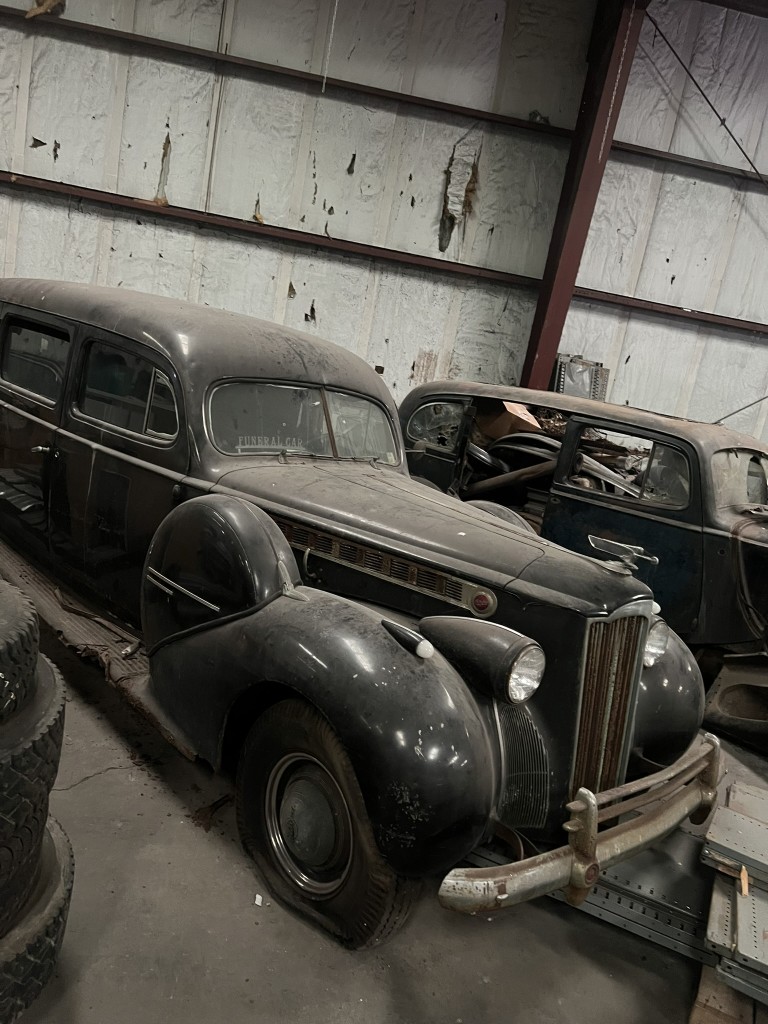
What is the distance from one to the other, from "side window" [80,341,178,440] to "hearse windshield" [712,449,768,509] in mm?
3444

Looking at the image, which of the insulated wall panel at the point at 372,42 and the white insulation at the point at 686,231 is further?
the white insulation at the point at 686,231

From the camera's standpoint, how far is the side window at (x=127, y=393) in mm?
3057

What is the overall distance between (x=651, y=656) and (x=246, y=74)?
6658mm

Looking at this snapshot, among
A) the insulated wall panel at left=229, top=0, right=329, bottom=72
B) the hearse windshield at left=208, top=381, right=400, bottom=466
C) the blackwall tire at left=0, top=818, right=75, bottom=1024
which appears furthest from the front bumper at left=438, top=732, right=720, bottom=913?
the insulated wall panel at left=229, top=0, right=329, bottom=72

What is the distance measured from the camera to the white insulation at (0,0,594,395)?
6.67m

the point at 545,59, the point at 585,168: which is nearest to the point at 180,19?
the point at 545,59

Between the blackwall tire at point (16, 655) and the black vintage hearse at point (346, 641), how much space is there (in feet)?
2.26

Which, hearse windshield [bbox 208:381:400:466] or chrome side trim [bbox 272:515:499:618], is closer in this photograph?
chrome side trim [bbox 272:515:499:618]

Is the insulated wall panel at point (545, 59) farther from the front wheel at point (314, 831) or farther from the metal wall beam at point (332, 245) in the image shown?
the front wheel at point (314, 831)

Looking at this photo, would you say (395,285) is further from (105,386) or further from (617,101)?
(105,386)

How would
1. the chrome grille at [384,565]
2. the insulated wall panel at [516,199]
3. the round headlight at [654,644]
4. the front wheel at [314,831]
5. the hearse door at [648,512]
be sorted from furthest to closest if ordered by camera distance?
the insulated wall panel at [516,199] → the hearse door at [648,512] → the round headlight at [654,644] → the chrome grille at [384,565] → the front wheel at [314,831]

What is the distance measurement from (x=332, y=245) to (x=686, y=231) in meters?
3.70

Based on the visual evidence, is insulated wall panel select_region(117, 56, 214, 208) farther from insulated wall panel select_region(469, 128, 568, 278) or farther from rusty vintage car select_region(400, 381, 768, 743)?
rusty vintage car select_region(400, 381, 768, 743)

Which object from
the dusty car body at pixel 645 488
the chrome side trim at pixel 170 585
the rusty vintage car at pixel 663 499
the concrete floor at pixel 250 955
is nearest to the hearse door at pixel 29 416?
the chrome side trim at pixel 170 585
